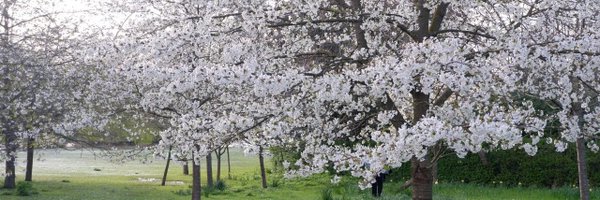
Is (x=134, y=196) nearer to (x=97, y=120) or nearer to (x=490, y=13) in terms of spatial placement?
(x=97, y=120)

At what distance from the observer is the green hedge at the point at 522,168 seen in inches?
654

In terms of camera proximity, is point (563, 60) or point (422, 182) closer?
point (563, 60)

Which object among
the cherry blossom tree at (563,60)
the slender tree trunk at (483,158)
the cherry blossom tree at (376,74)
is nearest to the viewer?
the cherry blossom tree at (376,74)

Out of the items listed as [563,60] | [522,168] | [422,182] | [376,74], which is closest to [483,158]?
[522,168]

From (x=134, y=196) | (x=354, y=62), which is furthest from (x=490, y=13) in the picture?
(x=134, y=196)

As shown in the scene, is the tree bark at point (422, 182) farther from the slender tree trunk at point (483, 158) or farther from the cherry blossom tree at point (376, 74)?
the slender tree trunk at point (483, 158)

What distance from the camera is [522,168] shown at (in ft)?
57.0

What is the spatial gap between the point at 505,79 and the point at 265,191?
12.8 m

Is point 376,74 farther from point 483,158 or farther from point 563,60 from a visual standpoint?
point 483,158

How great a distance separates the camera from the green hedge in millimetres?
16609

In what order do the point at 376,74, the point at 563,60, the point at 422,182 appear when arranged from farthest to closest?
the point at 422,182
the point at 563,60
the point at 376,74

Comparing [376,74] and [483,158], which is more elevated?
[376,74]

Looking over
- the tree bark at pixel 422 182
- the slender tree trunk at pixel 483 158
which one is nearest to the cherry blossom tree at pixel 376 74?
the tree bark at pixel 422 182

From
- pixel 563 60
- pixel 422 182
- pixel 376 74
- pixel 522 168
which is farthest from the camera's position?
pixel 522 168
